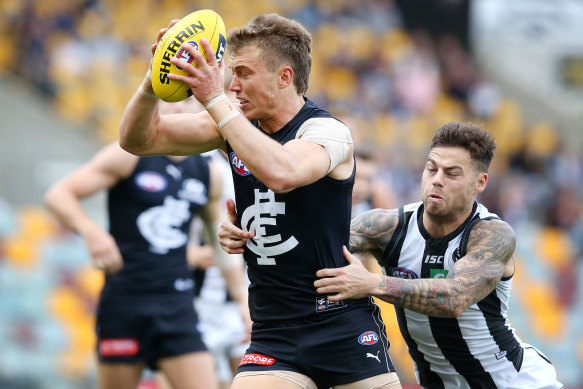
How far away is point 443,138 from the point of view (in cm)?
432

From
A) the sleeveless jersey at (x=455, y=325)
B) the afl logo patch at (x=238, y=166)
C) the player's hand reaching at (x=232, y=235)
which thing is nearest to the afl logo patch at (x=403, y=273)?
the sleeveless jersey at (x=455, y=325)

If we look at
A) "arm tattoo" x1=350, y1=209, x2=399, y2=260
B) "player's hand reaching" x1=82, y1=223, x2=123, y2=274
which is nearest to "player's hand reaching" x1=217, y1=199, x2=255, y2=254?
"arm tattoo" x1=350, y1=209, x2=399, y2=260

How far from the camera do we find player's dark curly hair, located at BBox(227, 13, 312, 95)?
387 centimetres

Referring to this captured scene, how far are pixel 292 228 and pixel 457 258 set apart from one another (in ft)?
3.06

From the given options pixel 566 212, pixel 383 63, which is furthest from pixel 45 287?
pixel 383 63

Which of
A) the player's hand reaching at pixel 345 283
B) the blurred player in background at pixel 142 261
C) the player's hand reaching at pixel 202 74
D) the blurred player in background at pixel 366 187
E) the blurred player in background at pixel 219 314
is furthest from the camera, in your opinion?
the blurred player in background at pixel 366 187

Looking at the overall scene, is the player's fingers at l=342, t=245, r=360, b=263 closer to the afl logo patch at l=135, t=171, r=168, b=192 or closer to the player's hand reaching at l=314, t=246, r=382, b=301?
the player's hand reaching at l=314, t=246, r=382, b=301

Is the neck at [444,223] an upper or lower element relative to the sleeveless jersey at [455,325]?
upper

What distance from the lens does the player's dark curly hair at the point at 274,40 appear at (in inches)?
152

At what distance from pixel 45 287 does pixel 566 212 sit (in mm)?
10349

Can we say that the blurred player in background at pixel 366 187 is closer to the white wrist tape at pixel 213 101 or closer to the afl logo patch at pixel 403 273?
the afl logo patch at pixel 403 273

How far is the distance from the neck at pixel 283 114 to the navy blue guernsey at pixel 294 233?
0.10ft

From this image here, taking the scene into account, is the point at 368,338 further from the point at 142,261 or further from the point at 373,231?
the point at 142,261

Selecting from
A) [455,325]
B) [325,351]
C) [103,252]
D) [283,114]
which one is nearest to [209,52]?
[283,114]
